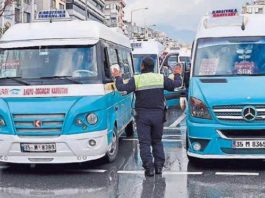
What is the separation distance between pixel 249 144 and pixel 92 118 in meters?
2.49

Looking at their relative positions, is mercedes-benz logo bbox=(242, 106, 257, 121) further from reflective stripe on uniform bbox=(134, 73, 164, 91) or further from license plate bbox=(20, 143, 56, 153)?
license plate bbox=(20, 143, 56, 153)

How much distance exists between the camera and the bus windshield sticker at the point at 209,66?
9.28m

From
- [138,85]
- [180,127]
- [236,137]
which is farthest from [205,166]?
[180,127]

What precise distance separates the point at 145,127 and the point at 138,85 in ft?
2.18

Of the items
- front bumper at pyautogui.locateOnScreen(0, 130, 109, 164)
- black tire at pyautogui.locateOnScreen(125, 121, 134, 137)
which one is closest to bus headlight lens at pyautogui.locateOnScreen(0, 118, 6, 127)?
front bumper at pyautogui.locateOnScreen(0, 130, 109, 164)

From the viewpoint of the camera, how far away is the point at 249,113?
26.5 feet

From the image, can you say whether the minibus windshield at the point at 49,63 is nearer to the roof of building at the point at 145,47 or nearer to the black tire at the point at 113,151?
the black tire at the point at 113,151

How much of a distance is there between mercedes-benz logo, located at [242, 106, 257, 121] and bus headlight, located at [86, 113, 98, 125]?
232cm

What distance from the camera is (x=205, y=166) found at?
891 cm

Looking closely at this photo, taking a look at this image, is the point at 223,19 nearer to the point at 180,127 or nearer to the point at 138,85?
the point at 138,85

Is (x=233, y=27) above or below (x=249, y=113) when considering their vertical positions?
above

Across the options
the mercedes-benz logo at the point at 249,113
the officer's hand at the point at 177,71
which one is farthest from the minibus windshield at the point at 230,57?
the mercedes-benz logo at the point at 249,113

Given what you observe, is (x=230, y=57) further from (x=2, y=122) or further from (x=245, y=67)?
(x=2, y=122)

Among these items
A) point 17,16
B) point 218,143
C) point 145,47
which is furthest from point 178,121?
point 17,16
